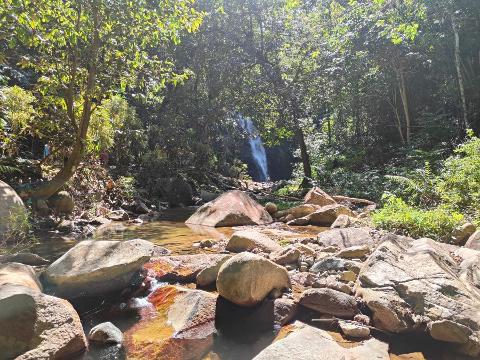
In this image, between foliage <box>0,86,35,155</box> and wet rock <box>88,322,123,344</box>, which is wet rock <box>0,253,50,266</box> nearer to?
wet rock <box>88,322,123,344</box>

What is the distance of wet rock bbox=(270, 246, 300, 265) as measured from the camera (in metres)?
6.10

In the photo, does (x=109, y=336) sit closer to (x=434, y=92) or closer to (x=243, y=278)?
(x=243, y=278)

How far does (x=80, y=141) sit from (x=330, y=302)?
22.0ft

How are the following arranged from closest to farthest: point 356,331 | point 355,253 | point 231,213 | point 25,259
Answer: point 356,331
point 355,253
point 25,259
point 231,213

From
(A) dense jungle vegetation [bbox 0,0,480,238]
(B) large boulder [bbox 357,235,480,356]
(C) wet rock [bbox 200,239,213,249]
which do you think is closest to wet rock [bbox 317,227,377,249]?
(A) dense jungle vegetation [bbox 0,0,480,238]

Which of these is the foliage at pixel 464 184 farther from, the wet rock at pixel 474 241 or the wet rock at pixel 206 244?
the wet rock at pixel 206 244

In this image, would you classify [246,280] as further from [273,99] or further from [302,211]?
[273,99]

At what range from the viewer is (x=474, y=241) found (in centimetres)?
608

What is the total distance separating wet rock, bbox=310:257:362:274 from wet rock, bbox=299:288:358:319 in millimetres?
885

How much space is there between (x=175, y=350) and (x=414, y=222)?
5164 mm

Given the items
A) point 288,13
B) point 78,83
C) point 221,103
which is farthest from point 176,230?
point 288,13

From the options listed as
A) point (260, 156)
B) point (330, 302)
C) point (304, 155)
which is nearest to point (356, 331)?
point (330, 302)

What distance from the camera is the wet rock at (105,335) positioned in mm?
3992

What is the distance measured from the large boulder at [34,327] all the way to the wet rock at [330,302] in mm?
2405
